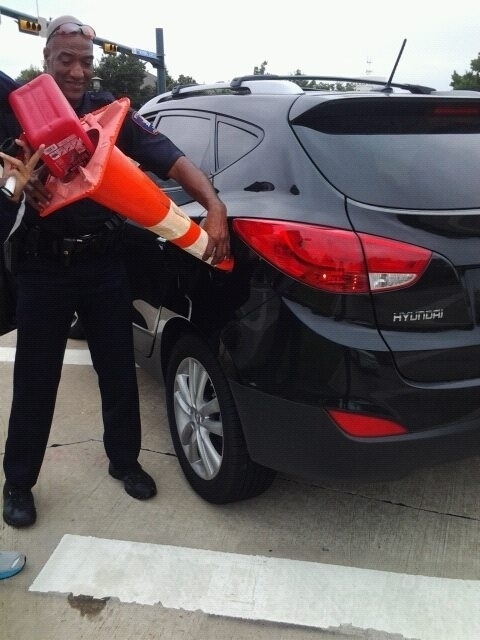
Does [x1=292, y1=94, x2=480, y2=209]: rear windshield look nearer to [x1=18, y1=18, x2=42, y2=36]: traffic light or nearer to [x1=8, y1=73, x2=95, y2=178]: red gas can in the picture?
[x1=8, y1=73, x2=95, y2=178]: red gas can

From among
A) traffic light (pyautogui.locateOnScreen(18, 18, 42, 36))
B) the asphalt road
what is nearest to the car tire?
the asphalt road

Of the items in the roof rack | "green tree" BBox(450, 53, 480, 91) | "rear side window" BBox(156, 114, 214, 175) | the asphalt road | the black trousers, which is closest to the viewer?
the asphalt road

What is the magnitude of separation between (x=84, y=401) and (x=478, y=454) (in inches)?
93.1

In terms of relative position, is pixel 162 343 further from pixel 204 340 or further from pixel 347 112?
pixel 347 112

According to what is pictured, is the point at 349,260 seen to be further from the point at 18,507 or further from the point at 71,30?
the point at 18,507

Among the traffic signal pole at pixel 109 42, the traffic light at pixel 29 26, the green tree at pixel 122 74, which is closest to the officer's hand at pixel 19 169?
the traffic signal pole at pixel 109 42

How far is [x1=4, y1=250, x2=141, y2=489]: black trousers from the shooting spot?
2.30 m

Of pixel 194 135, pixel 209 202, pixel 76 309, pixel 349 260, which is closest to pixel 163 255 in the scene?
pixel 76 309

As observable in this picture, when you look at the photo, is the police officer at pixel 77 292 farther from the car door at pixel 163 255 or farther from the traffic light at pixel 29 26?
the traffic light at pixel 29 26

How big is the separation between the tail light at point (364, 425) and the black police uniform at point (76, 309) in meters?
1.03

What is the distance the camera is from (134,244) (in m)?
2.92

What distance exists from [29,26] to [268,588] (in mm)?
19947

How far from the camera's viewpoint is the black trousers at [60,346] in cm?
230

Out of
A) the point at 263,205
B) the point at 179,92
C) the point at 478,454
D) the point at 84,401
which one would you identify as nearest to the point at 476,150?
the point at 263,205
